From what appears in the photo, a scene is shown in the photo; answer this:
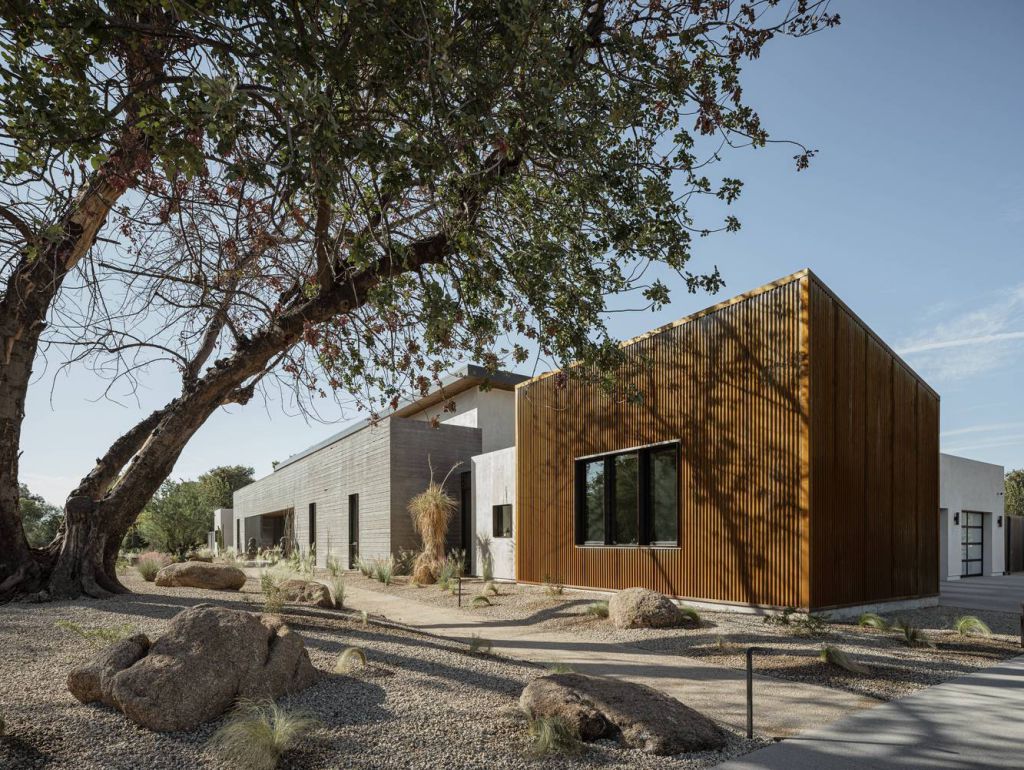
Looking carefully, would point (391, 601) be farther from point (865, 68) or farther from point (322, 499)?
point (322, 499)

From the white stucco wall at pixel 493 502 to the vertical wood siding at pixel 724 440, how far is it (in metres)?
3.39

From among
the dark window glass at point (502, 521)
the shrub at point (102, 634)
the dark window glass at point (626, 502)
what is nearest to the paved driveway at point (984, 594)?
the dark window glass at point (626, 502)

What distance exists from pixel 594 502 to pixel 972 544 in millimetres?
16194

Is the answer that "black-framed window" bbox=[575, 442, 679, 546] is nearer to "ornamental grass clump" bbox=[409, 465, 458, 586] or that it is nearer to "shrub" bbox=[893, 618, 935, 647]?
"shrub" bbox=[893, 618, 935, 647]

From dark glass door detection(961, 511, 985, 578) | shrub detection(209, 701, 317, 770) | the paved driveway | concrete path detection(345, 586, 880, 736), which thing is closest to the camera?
shrub detection(209, 701, 317, 770)

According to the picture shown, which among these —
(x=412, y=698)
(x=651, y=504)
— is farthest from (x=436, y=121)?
(x=651, y=504)

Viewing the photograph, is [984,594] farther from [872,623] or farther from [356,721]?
[356,721]

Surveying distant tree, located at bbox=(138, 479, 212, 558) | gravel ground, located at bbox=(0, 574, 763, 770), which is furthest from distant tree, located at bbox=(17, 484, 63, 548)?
gravel ground, located at bbox=(0, 574, 763, 770)

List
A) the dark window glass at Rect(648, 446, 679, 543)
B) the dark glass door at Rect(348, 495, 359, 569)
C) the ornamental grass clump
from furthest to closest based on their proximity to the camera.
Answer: the dark glass door at Rect(348, 495, 359, 569) < the ornamental grass clump < the dark window glass at Rect(648, 446, 679, 543)

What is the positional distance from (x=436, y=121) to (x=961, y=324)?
13.2 meters

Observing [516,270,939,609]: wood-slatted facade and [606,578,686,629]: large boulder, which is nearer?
[606,578,686,629]: large boulder

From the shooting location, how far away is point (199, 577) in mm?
12289

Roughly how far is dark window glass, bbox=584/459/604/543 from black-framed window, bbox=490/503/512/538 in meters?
3.78

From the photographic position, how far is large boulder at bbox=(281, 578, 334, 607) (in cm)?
1118
